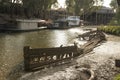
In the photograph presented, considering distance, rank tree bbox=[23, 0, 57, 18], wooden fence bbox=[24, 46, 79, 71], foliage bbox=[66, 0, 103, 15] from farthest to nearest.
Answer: foliage bbox=[66, 0, 103, 15]
tree bbox=[23, 0, 57, 18]
wooden fence bbox=[24, 46, 79, 71]

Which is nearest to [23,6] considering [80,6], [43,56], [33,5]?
[33,5]

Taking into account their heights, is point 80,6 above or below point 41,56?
above

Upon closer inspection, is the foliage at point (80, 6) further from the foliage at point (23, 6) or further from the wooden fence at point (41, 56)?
the wooden fence at point (41, 56)

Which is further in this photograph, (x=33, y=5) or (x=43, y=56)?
(x=33, y=5)

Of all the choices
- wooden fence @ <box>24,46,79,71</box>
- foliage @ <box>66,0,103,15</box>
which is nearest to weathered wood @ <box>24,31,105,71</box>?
wooden fence @ <box>24,46,79,71</box>

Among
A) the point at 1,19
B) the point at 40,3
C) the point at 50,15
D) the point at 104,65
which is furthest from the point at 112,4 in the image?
the point at 104,65

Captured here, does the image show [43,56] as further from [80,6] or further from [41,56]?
[80,6]

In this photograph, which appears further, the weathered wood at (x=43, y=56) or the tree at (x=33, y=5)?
the tree at (x=33, y=5)

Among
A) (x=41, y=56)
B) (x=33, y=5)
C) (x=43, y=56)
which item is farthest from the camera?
(x=33, y=5)

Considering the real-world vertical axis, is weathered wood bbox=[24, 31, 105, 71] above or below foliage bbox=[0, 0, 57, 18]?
below

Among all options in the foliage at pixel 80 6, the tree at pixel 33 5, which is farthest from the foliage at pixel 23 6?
the foliage at pixel 80 6

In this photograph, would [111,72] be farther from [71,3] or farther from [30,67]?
[71,3]

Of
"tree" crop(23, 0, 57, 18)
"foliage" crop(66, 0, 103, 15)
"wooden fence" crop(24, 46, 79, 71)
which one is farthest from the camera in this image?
"foliage" crop(66, 0, 103, 15)

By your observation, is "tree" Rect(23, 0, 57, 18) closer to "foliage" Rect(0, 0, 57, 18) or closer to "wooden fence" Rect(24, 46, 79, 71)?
"foliage" Rect(0, 0, 57, 18)
